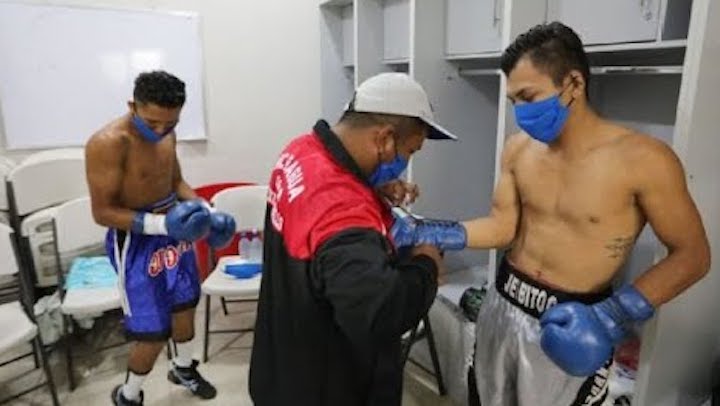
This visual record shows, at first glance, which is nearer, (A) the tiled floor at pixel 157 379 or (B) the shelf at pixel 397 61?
(A) the tiled floor at pixel 157 379

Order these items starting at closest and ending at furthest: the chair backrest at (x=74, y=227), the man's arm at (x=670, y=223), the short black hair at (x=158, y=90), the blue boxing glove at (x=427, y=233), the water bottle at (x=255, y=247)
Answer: the man's arm at (x=670, y=223), the blue boxing glove at (x=427, y=233), the short black hair at (x=158, y=90), the chair backrest at (x=74, y=227), the water bottle at (x=255, y=247)

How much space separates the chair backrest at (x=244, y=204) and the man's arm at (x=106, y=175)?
88cm

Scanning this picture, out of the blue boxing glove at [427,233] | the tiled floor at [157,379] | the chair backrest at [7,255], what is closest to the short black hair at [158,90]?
the chair backrest at [7,255]

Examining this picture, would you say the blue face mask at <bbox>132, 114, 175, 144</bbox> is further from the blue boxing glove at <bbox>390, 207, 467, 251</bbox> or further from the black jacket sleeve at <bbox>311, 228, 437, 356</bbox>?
the black jacket sleeve at <bbox>311, 228, 437, 356</bbox>

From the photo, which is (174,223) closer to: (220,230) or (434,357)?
(220,230)

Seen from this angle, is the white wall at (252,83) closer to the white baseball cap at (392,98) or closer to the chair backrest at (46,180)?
the chair backrest at (46,180)

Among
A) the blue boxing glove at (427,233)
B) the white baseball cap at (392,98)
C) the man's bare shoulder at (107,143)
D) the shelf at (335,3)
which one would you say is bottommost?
the blue boxing glove at (427,233)

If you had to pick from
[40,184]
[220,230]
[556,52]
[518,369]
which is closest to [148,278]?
[220,230]

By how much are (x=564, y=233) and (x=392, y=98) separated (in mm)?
650

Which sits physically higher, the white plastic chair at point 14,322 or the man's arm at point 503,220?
the man's arm at point 503,220

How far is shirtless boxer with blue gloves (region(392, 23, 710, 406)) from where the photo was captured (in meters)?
1.16

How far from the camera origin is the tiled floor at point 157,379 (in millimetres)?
2305

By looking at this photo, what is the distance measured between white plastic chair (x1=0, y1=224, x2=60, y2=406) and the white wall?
4.09 ft

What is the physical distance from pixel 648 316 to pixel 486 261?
1.61 metres
